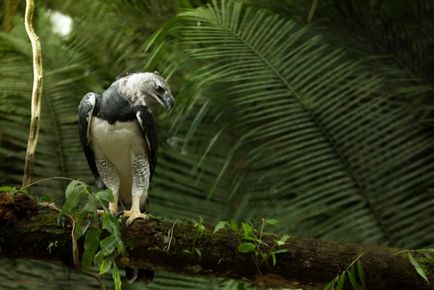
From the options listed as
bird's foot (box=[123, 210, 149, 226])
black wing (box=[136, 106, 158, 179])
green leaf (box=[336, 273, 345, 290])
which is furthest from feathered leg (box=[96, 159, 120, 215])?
green leaf (box=[336, 273, 345, 290])

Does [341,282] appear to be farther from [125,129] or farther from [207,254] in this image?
[125,129]

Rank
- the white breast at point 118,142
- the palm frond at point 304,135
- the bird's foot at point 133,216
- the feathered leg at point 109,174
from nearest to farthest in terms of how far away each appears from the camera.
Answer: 1. the bird's foot at point 133,216
2. the white breast at point 118,142
3. the feathered leg at point 109,174
4. the palm frond at point 304,135

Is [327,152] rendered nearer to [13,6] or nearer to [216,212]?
[216,212]

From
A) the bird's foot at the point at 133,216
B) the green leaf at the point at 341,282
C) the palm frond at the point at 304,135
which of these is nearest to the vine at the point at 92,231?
the bird's foot at the point at 133,216

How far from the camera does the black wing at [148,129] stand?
7.80 ft

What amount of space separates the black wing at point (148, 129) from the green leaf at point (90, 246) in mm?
546

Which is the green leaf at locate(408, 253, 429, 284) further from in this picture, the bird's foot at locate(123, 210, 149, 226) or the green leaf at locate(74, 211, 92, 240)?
the green leaf at locate(74, 211, 92, 240)

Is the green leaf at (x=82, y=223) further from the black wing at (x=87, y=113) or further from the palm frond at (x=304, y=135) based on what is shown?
the palm frond at (x=304, y=135)

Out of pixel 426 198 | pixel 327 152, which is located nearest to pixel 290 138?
pixel 327 152

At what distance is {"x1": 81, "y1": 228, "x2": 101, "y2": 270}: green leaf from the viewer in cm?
188

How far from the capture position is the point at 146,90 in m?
2.36

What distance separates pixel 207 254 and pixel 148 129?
0.54m

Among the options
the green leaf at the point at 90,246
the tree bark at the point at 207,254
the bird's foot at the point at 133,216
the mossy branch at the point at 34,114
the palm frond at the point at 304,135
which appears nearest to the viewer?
the green leaf at the point at 90,246

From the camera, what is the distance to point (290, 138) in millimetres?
3596
